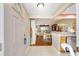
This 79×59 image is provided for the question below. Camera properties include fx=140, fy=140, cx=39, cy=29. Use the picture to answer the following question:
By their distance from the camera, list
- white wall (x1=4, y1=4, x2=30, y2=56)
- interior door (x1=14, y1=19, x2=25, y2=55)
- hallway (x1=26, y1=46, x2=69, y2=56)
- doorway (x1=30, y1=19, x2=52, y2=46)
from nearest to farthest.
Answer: white wall (x1=4, y1=4, x2=30, y2=56) < interior door (x1=14, y1=19, x2=25, y2=55) < hallway (x1=26, y1=46, x2=69, y2=56) < doorway (x1=30, y1=19, x2=52, y2=46)

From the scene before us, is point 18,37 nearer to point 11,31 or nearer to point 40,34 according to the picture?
point 11,31

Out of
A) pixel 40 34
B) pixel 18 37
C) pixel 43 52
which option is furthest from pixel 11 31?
pixel 40 34

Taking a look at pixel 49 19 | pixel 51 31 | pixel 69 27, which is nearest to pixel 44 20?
pixel 49 19

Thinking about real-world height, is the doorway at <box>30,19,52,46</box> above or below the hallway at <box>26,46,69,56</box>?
above

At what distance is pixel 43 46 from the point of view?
645cm

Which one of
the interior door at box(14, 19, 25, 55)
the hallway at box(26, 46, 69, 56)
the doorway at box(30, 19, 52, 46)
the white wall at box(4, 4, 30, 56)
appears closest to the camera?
the white wall at box(4, 4, 30, 56)

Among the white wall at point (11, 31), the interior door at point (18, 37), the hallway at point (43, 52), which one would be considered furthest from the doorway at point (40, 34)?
the white wall at point (11, 31)

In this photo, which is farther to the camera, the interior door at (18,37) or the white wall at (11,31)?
the interior door at (18,37)

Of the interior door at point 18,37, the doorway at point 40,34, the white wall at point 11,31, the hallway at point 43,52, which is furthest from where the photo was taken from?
the doorway at point 40,34

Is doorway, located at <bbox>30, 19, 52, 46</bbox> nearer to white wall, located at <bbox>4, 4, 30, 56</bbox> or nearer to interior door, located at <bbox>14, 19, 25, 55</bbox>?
interior door, located at <bbox>14, 19, 25, 55</bbox>

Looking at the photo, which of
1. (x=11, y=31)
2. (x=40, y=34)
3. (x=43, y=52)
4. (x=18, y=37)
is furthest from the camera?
(x=40, y=34)

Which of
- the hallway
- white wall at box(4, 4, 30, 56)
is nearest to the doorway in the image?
the hallway

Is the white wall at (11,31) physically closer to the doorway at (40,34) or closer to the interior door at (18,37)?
the interior door at (18,37)

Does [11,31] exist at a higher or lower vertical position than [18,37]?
higher
